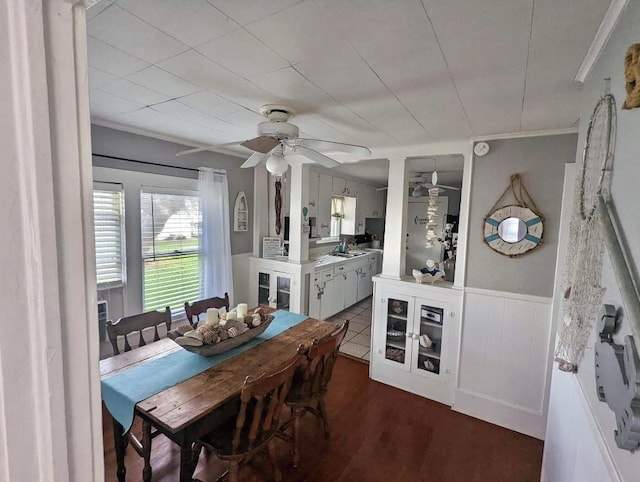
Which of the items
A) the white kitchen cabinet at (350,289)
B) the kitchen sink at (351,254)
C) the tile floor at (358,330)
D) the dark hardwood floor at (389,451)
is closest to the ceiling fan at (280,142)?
the dark hardwood floor at (389,451)

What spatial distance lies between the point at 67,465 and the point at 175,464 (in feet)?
6.64

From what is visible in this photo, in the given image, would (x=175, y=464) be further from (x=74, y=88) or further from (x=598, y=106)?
(x=598, y=106)

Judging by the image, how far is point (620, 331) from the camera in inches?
30.8

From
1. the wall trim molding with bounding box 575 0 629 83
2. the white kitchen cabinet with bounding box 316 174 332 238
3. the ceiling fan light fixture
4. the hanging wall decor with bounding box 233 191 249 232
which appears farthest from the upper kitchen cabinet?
the wall trim molding with bounding box 575 0 629 83

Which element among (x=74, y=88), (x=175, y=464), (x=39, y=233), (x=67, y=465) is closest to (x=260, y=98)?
(x=74, y=88)

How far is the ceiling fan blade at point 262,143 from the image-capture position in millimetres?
1752

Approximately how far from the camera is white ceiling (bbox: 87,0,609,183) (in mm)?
1025

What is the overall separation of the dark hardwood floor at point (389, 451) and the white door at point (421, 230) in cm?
323

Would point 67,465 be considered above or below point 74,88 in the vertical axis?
below

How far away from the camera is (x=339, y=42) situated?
46.9 inches

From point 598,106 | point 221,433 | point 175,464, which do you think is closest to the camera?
point 598,106

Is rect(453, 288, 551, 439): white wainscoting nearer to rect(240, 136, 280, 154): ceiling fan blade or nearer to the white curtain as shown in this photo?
rect(240, 136, 280, 154): ceiling fan blade

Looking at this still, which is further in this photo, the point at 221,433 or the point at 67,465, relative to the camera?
the point at 221,433

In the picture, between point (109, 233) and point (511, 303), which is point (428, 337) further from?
point (109, 233)
